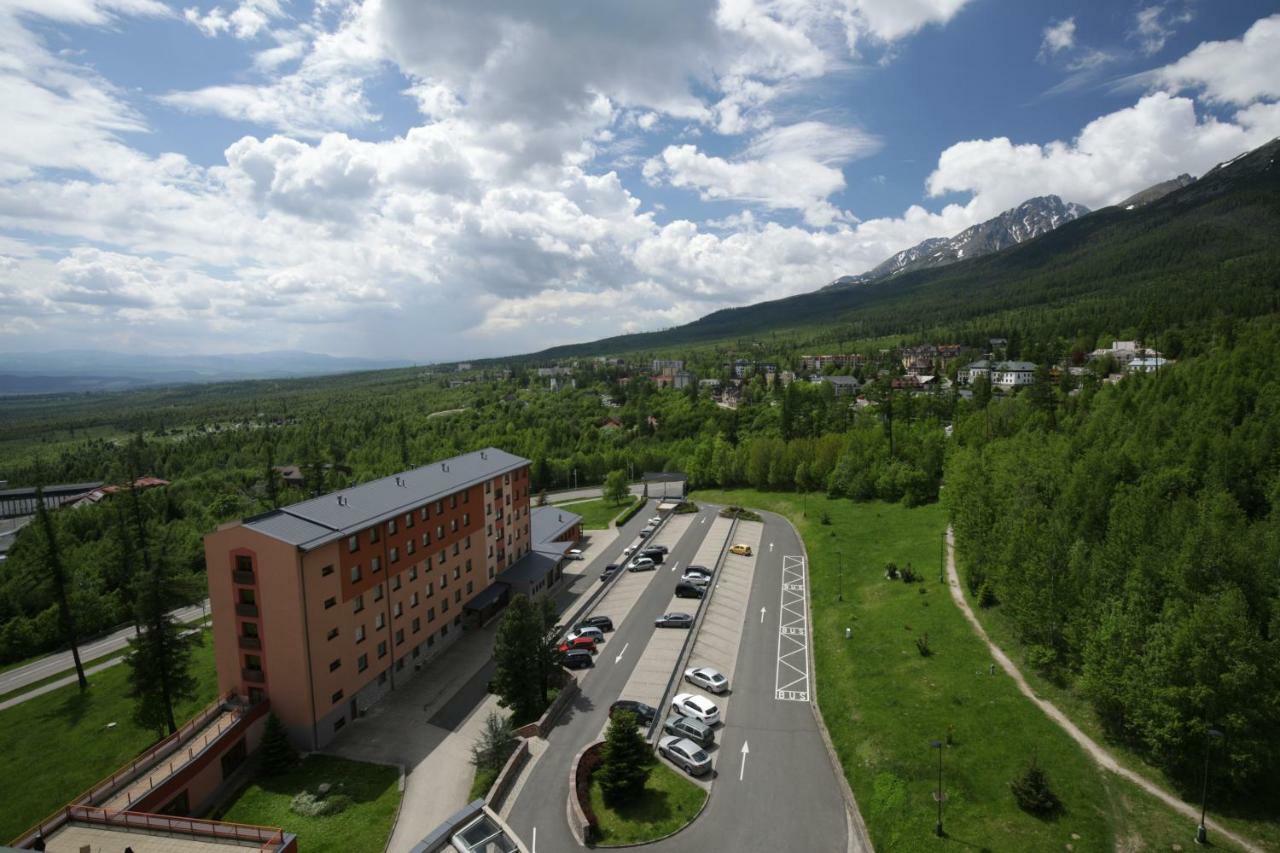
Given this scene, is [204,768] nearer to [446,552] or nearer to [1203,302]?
[446,552]

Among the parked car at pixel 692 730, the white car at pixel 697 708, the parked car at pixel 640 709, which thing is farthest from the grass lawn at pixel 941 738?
the parked car at pixel 640 709

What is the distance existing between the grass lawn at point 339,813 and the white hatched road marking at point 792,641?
21.5 m

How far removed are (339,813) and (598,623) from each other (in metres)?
21.7

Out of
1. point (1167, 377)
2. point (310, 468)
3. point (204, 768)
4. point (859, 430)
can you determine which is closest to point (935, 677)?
point (204, 768)

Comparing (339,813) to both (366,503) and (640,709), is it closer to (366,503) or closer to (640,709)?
(640,709)

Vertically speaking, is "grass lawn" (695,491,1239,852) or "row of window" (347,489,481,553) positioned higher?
"row of window" (347,489,481,553)

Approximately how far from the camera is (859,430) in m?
96.8

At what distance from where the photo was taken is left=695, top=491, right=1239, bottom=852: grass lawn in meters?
24.7

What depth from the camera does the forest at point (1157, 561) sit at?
25.3 meters

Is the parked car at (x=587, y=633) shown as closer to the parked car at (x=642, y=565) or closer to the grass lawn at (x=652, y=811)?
the parked car at (x=642, y=565)

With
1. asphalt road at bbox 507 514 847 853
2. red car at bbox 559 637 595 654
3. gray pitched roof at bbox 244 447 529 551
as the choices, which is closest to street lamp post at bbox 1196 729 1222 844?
asphalt road at bbox 507 514 847 853

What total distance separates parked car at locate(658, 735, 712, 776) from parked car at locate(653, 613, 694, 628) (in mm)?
15450

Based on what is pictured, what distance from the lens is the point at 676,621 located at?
4731cm

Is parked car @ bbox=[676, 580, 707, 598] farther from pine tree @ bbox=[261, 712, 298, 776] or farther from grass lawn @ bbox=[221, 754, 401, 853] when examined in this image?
pine tree @ bbox=[261, 712, 298, 776]
